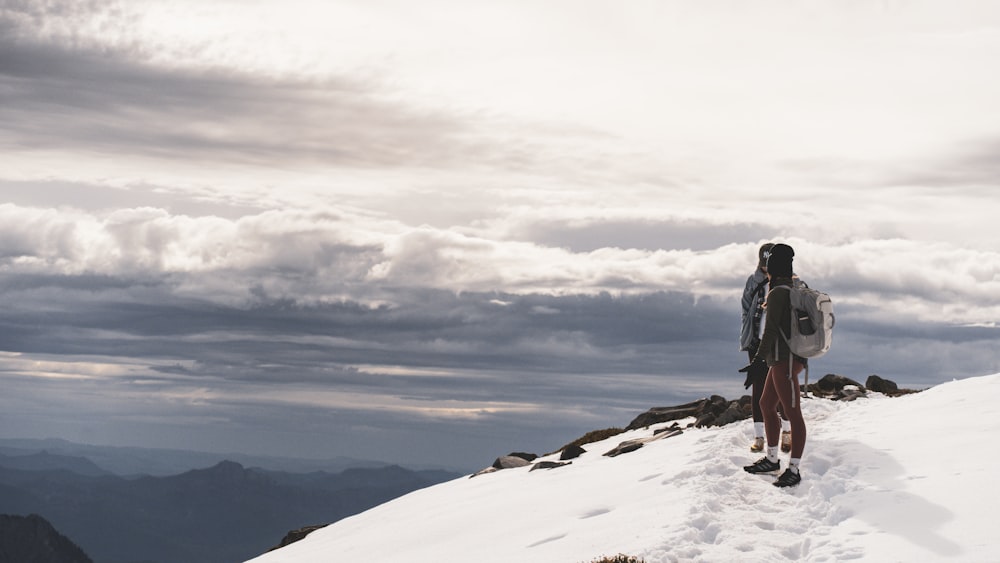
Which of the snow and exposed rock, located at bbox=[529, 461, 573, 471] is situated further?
exposed rock, located at bbox=[529, 461, 573, 471]

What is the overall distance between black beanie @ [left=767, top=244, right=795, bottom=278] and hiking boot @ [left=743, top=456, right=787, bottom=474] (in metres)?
2.97

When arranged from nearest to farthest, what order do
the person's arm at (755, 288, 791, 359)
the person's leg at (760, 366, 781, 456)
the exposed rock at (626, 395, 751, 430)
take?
1. the person's arm at (755, 288, 791, 359)
2. the person's leg at (760, 366, 781, 456)
3. the exposed rock at (626, 395, 751, 430)

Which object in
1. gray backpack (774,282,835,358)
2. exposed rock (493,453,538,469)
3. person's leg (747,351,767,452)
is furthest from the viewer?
exposed rock (493,453,538,469)

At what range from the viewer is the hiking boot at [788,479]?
13.3 metres

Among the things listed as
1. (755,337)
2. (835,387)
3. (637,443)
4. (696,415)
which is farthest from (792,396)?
(835,387)

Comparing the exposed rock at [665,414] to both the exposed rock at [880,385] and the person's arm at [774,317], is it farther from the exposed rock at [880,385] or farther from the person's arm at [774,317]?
the person's arm at [774,317]

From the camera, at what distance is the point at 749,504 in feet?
41.8

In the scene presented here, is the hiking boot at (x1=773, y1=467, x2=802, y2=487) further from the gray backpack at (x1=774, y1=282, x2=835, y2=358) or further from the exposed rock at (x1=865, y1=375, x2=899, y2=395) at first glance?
the exposed rock at (x1=865, y1=375, x2=899, y2=395)

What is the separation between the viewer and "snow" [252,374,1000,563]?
10.8 metres

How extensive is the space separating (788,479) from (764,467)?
0.70 m

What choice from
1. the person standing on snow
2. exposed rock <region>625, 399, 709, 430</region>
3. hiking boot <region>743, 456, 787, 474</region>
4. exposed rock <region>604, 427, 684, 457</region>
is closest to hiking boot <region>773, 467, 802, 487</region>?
the person standing on snow

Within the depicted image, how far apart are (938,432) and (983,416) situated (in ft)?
3.76

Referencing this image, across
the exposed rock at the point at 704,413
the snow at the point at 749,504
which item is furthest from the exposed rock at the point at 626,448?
the exposed rock at the point at 704,413

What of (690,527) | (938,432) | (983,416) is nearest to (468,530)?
(690,527)
